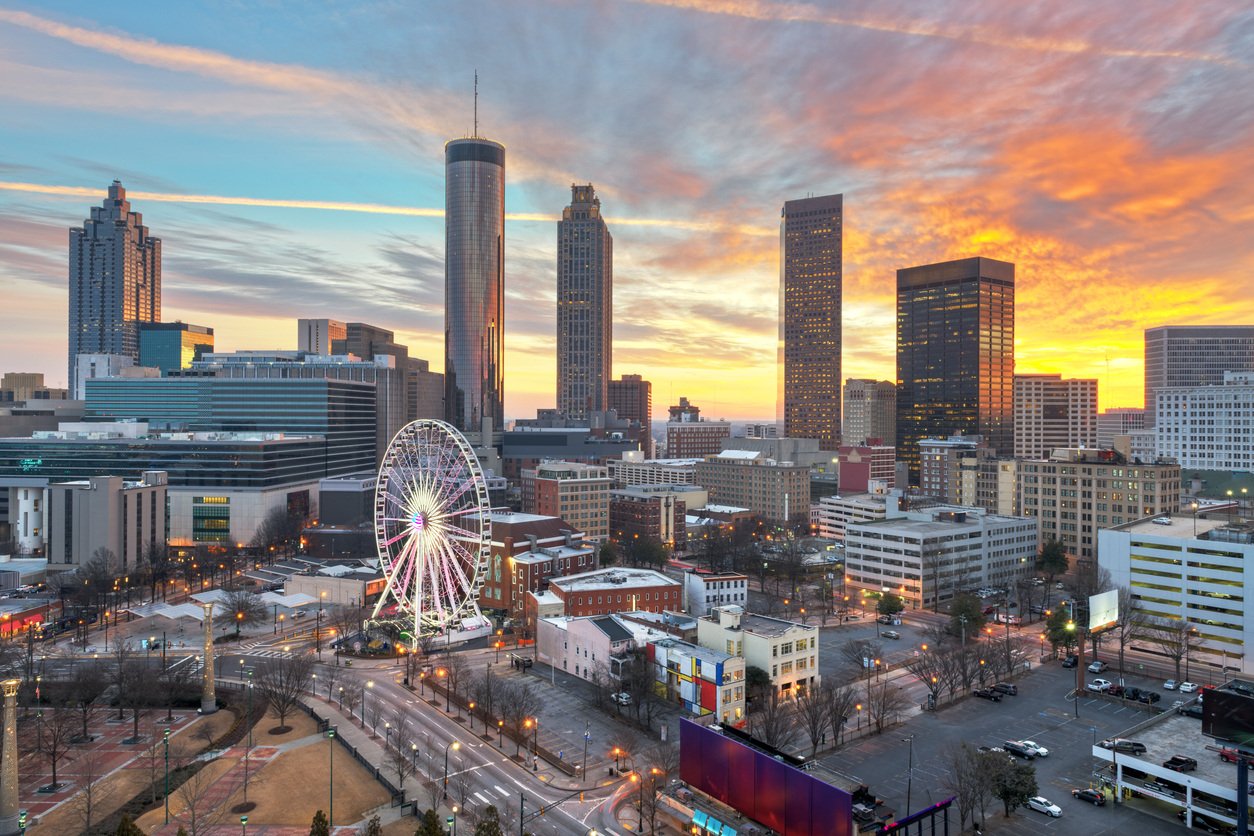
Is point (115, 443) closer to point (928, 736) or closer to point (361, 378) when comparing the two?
point (361, 378)

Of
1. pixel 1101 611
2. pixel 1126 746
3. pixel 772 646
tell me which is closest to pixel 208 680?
pixel 772 646

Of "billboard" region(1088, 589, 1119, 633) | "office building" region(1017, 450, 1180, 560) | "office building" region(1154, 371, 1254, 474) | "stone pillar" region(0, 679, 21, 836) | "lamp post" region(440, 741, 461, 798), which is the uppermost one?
"office building" region(1154, 371, 1254, 474)

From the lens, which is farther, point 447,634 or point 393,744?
point 447,634

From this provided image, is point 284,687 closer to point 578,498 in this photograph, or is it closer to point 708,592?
point 708,592

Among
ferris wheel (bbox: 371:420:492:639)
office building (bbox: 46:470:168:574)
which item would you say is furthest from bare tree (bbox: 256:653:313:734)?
office building (bbox: 46:470:168:574)

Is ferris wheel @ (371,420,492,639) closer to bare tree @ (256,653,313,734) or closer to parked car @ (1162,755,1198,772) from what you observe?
bare tree @ (256,653,313,734)

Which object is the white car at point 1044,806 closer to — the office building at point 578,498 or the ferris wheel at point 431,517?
the ferris wheel at point 431,517

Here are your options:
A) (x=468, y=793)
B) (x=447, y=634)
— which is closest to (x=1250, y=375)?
(x=447, y=634)
